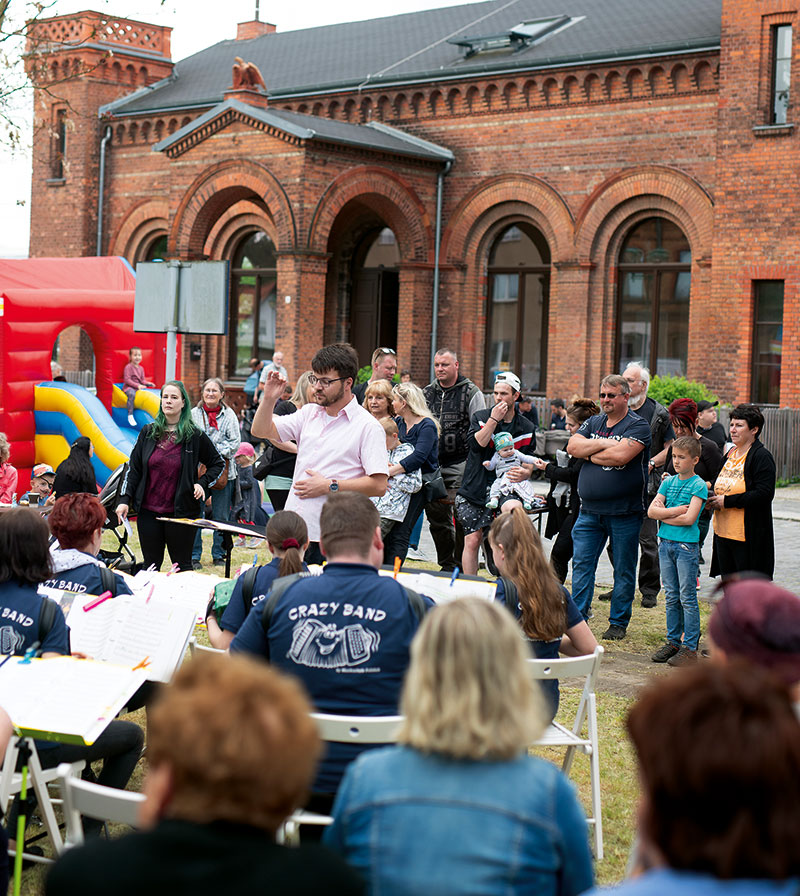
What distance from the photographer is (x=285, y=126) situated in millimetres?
23922

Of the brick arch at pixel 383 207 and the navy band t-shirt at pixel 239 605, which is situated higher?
the brick arch at pixel 383 207

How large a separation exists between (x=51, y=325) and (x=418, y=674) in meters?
14.4

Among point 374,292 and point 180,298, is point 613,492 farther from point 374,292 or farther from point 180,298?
point 374,292

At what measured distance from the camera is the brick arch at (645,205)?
73.4 feet

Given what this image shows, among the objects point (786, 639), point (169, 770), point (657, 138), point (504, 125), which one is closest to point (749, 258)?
point (657, 138)

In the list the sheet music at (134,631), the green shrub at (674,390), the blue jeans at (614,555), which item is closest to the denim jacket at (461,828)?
the sheet music at (134,631)

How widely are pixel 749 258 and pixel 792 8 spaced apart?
14.3ft

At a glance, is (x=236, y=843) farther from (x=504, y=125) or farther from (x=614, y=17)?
(x=614, y=17)

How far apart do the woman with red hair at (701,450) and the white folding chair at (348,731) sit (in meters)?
4.93

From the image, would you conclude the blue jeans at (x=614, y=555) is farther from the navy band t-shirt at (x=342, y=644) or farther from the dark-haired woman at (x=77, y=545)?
the navy band t-shirt at (x=342, y=644)

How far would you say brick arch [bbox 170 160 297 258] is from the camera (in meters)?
24.5

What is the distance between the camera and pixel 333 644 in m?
3.98

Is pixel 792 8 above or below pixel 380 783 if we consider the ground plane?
above

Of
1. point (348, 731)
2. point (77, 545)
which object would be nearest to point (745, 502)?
point (77, 545)
